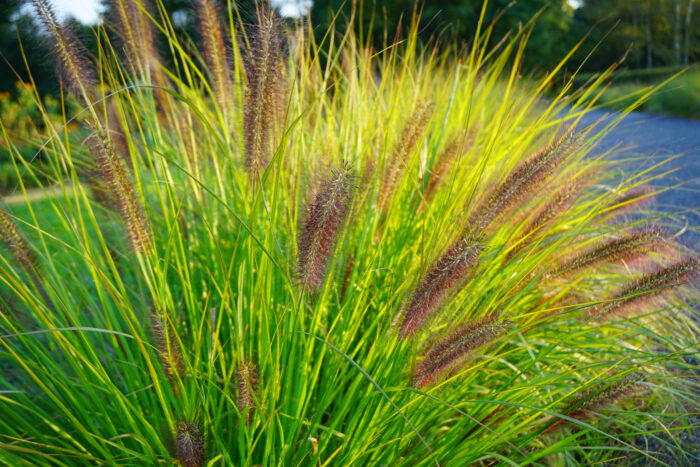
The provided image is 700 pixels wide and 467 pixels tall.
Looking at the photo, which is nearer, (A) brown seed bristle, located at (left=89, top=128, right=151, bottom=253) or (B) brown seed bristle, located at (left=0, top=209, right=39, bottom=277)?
(A) brown seed bristle, located at (left=89, top=128, right=151, bottom=253)

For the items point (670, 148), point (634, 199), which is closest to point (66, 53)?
point (634, 199)

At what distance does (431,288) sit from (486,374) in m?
0.80

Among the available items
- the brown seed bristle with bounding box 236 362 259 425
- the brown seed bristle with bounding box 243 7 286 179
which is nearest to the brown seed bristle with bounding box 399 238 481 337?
the brown seed bristle with bounding box 236 362 259 425

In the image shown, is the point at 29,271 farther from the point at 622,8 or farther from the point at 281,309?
the point at 622,8

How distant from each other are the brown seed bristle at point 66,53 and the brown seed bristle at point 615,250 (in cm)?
148

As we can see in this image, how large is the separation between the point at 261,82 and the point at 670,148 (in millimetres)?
7183

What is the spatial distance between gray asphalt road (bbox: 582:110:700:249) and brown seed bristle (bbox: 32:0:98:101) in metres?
2.70

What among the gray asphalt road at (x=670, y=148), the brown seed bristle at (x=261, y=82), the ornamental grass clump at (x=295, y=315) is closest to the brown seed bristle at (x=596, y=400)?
the ornamental grass clump at (x=295, y=315)

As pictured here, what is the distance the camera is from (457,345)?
1094 millimetres

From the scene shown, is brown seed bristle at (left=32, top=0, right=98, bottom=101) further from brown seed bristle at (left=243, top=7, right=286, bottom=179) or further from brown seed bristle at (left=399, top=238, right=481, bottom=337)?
brown seed bristle at (left=399, top=238, right=481, bottom=337)

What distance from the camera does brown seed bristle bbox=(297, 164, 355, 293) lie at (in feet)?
3.32

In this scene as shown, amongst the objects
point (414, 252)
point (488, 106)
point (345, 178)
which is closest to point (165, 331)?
point (345, 178)

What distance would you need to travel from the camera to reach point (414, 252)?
184 centimetres

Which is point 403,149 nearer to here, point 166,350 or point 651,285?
point 651,285
